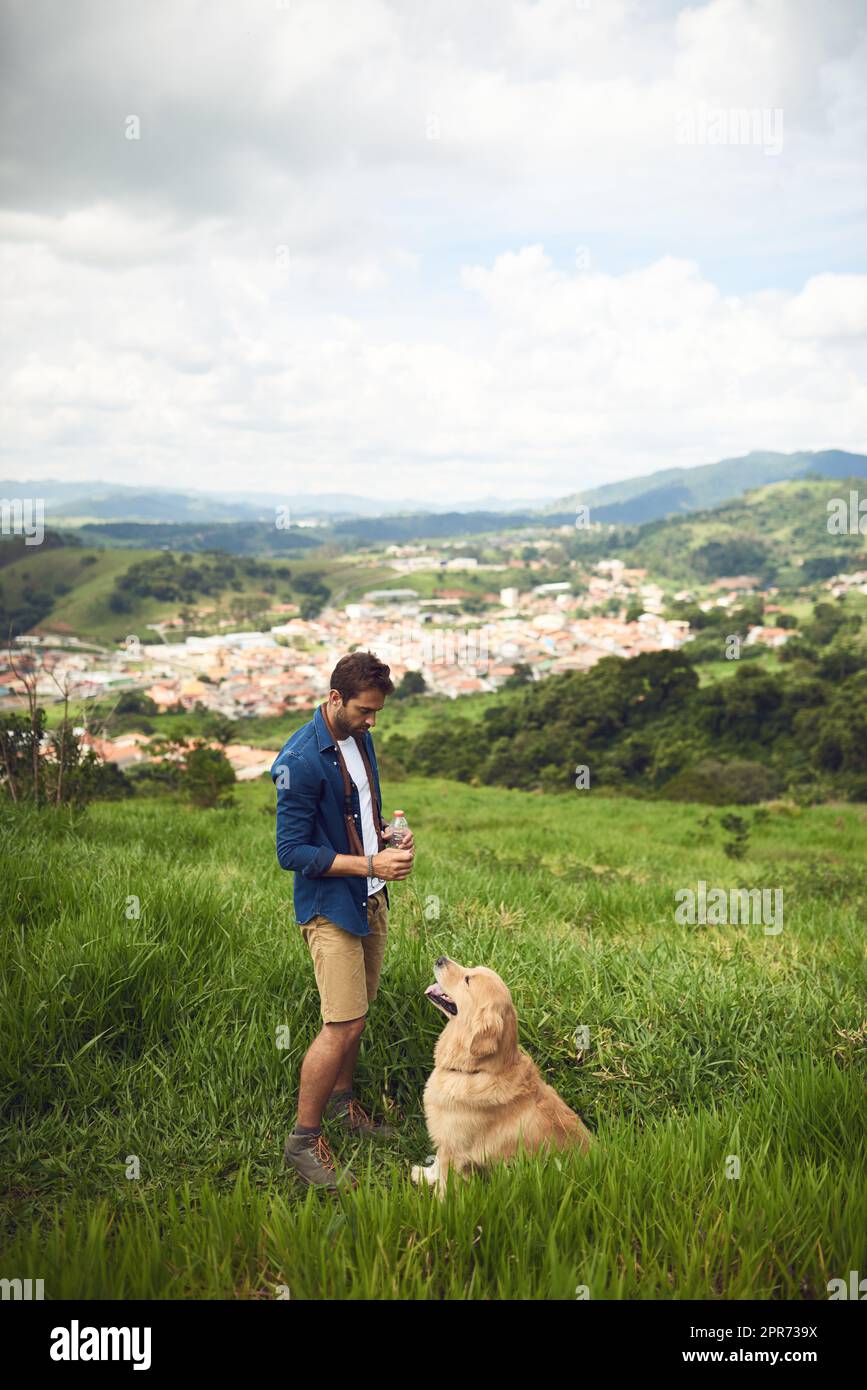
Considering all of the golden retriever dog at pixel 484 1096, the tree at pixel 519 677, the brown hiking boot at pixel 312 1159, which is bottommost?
the tree at pixel 519 677

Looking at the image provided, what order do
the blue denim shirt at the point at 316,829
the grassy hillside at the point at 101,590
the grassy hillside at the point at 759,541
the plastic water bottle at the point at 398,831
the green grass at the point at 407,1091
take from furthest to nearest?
the grassy hillside at the point at 759,541 < the grassy hillside at the point at 101,590 < the plastic water bottle at the point at 398,831 < the blue denim shirt at the point at 316,829 < the green grass at the point at 407,1091

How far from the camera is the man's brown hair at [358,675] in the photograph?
3.14 metres

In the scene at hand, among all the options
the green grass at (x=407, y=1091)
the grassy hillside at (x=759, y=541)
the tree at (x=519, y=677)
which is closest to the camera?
the green grass at (x=407, y=1091)

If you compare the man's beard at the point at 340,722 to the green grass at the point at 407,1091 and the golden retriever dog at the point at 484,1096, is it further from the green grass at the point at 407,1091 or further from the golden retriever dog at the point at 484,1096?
the green grass at the point at 407,1091

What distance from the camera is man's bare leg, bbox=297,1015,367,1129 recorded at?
10.5ft

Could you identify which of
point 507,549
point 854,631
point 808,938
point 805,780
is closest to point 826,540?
A: point 507,549

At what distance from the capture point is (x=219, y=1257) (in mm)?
2371

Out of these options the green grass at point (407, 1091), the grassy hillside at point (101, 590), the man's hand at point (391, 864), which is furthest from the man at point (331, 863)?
the grassy hillside at point (101, 590)

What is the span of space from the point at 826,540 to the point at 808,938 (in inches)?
5678

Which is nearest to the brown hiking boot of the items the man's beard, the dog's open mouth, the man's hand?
the dog's open mouth

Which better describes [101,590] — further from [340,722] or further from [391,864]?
[391,864]

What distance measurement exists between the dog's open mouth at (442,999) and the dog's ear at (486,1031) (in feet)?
0.56

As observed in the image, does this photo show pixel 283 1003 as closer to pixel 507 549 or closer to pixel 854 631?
pixel 854 631

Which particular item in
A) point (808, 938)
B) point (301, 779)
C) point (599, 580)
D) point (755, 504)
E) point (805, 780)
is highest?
point (755, 504)
